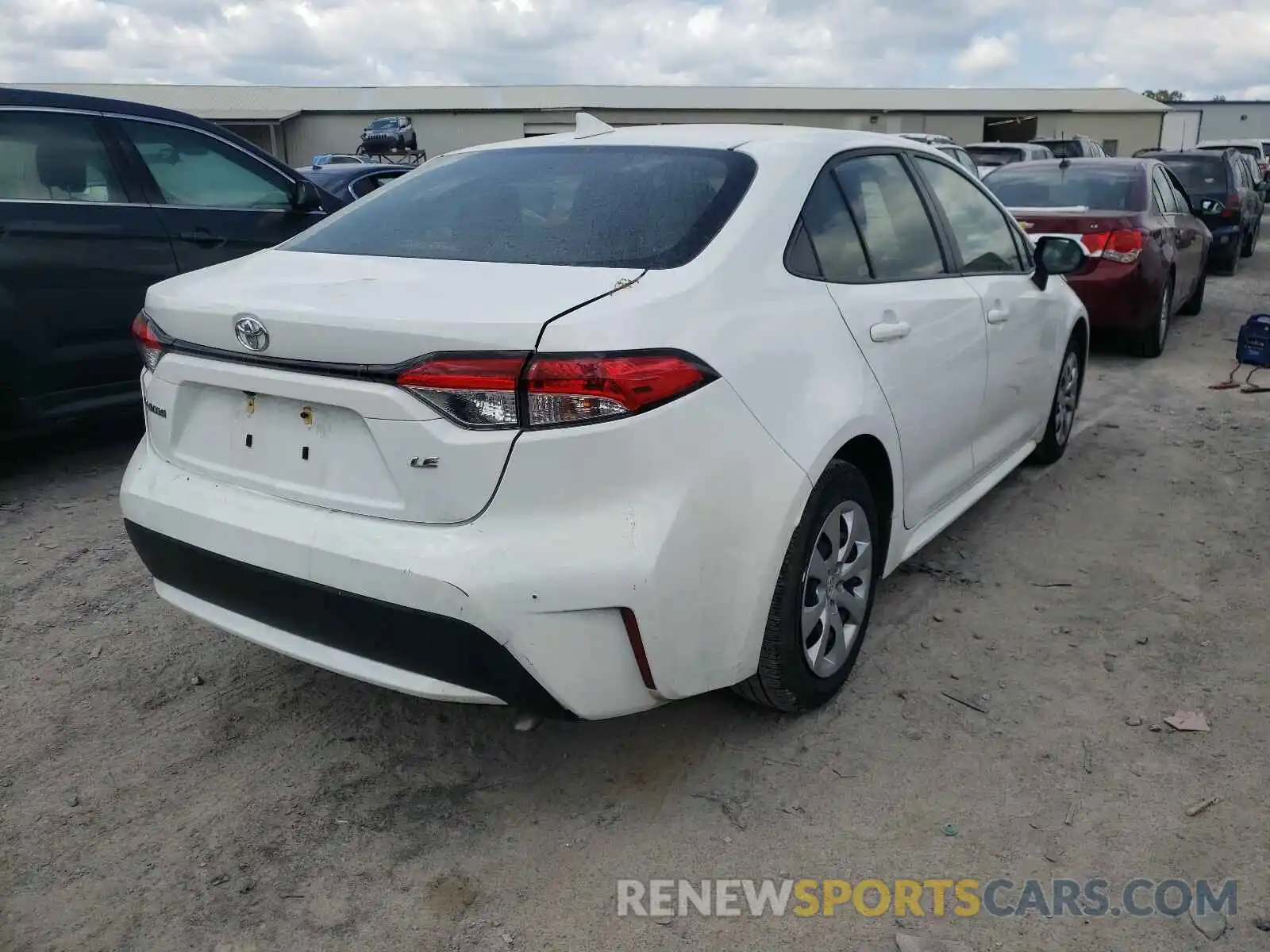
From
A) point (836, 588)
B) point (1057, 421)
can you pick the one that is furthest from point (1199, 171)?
point (836, 588)

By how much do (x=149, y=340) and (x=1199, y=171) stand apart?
577 inches

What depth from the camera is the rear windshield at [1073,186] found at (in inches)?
302

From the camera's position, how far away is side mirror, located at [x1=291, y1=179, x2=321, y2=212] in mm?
5473

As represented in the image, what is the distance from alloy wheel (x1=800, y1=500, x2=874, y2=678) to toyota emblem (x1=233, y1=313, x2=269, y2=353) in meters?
1.40

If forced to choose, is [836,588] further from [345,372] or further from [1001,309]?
[1001,309]

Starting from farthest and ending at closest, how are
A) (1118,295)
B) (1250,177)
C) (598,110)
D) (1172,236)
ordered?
(598,110), (1250,177), (1172,236), (1118,295)

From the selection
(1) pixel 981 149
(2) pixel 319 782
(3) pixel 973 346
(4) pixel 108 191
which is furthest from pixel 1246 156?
(2) pixel 319 782

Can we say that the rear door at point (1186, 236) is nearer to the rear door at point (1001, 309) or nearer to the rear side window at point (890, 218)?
the rear door at point (1001, 309)

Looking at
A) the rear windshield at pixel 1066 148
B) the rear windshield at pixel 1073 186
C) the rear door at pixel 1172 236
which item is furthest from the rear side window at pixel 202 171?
the rear windshield at pixel 1066 148

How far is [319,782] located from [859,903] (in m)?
1.37

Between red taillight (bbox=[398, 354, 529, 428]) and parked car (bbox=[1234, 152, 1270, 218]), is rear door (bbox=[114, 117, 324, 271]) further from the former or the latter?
parked car (bbox=[1234, 152, 1270, 218])

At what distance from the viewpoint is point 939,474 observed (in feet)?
11.3

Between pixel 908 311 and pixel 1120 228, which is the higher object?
pixel 908 311

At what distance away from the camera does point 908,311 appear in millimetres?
3105
